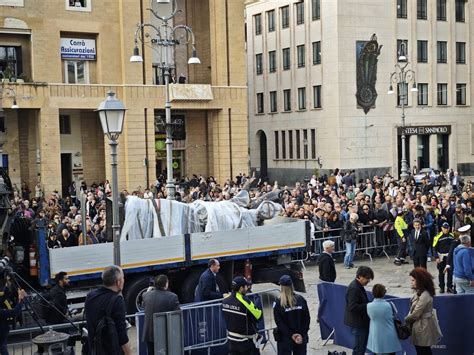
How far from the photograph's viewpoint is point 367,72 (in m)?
50.2

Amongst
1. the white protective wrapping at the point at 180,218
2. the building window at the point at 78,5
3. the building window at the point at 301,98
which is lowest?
the white protective wrapping at the point at 180,218

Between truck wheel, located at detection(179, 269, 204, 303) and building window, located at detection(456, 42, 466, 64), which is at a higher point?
building window, located at detection(456, 42, 466, 64)

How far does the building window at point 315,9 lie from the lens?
51.0 meters

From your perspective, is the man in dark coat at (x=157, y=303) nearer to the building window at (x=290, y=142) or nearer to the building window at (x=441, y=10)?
the building window at (x=290, y=142)

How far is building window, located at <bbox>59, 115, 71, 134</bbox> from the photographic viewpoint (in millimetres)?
40812

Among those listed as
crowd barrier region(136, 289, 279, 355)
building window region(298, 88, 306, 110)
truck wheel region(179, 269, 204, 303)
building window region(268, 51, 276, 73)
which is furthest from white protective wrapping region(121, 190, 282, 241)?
building window region(268, 51, 276, 73)

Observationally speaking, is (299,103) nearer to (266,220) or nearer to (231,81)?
(231,81)

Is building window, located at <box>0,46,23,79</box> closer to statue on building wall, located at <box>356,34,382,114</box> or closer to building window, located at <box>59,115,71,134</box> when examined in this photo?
building window, located at <box>59,115,71,134</box>

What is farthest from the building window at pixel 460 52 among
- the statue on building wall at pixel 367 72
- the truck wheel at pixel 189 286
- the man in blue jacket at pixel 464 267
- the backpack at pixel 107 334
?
the backpack at pixel 107 334

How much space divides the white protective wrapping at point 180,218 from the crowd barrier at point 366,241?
5234 millimetres

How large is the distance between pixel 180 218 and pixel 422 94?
41.7m

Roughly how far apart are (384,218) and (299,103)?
32.3 m

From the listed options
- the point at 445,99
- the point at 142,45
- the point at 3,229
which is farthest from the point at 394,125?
the point at 3,229

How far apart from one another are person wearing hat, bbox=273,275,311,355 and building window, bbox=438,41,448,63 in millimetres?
48036
